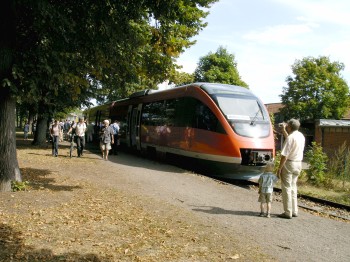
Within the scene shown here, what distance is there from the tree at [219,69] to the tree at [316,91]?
350 inches

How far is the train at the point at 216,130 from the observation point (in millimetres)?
12555

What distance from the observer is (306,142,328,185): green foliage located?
13.9 meters

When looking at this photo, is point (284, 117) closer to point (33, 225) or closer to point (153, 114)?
point (153, 114)

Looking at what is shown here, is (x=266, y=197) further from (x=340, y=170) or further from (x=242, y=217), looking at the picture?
(x=340, y=170)

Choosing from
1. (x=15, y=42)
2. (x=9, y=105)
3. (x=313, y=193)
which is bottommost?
(x=313, y=193)

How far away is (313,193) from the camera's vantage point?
12.5 metres

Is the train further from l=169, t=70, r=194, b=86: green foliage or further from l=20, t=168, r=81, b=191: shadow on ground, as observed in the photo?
l=20, t=168, r=81, b=191: shadow on ground

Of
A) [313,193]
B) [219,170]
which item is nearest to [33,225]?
[219,170]

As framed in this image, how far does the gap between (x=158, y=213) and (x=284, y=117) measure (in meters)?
47.0

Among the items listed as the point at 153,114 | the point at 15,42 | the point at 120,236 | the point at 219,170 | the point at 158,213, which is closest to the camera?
the point at 120,236

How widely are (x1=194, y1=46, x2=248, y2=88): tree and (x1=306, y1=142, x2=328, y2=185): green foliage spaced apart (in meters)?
42.2

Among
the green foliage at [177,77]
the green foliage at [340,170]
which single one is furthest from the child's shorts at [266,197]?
the green foliage at [177,77]

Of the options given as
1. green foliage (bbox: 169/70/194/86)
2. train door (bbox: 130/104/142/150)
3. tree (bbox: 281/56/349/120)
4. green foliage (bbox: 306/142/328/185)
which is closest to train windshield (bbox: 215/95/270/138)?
green foliage (bbox: 306/142/328/185)

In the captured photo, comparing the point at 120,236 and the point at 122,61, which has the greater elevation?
the point at 122,61
